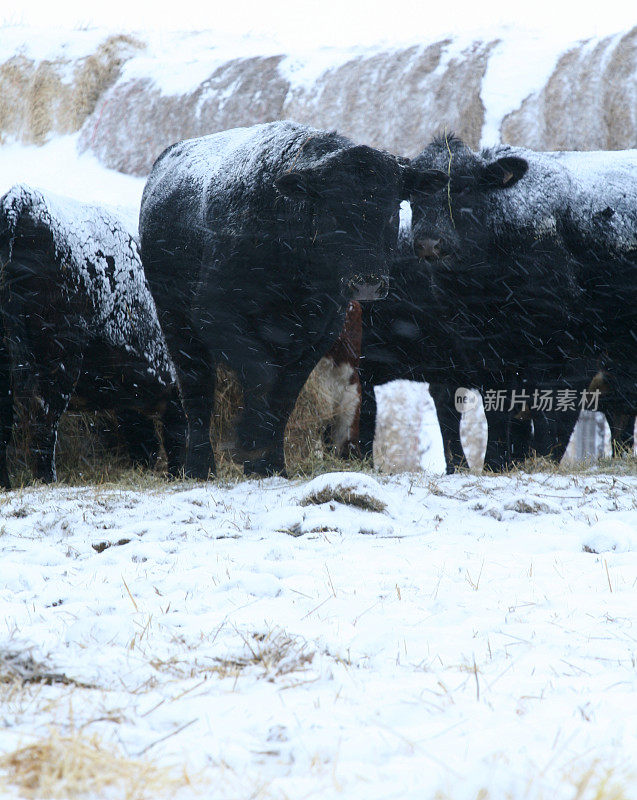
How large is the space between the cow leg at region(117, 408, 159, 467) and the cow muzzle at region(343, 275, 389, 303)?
2752 millimetres

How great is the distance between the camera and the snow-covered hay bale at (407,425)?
14672 millimetres

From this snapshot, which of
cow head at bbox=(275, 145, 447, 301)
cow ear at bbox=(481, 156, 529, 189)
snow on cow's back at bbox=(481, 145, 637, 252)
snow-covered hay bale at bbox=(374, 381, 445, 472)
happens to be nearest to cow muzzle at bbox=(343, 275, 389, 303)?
cow head at bbox=(275, 145, 447, 301)

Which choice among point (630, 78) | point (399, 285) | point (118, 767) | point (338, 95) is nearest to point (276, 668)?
point (118, 767)

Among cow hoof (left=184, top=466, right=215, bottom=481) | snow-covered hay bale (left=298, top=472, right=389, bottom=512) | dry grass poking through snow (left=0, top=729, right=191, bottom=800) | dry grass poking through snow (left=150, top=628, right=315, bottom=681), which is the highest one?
snow-covered hay bale (left=298, top=472, right=389, bottom=512)

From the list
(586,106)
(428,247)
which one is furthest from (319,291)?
(586,106)

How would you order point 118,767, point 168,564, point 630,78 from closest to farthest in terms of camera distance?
point 118,767
point 168,564
point 630,78

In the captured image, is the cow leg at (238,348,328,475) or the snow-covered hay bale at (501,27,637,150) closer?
the cow leg at (238,348,328,475)

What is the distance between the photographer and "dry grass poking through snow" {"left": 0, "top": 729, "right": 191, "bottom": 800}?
4.40ft

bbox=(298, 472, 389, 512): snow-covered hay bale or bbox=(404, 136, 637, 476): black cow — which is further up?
bbox=(404, 136, 637, 476): black cow

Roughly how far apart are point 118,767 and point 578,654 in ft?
3.77

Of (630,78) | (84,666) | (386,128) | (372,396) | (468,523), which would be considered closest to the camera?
(84,666)

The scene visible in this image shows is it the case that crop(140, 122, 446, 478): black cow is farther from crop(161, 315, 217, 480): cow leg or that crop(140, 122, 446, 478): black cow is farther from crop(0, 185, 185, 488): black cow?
crop(0, 185, 185, 488): black cow

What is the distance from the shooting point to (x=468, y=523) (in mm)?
3834

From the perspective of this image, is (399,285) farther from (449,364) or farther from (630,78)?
(630,78)
